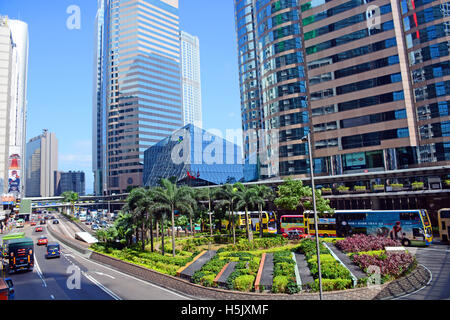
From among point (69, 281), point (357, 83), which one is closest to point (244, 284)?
point (69, 281)

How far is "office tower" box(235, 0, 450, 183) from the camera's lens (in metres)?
55.4

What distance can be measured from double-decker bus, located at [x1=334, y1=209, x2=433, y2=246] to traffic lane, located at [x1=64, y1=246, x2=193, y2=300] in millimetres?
27033

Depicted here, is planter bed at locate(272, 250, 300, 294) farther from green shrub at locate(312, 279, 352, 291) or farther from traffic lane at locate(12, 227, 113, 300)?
traffic lane at locate(12, 227, 113, 300)

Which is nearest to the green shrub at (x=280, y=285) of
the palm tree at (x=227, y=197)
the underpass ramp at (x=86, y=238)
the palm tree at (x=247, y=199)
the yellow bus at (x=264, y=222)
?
the palm tree at (x=247, y=199)

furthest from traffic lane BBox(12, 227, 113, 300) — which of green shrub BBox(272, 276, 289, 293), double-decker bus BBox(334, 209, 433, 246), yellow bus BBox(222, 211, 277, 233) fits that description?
double-decker bus BBox(334, 209, 433, 246)

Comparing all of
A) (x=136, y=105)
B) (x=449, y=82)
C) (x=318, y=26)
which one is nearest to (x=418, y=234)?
(x=449, y=82)

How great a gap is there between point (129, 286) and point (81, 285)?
14.9ft

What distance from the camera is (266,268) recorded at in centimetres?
2856

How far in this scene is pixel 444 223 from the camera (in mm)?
38031

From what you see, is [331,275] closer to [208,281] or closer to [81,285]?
[208,281]

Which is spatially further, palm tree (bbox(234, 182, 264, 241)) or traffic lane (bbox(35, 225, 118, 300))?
palm tree (bbox(234, 182, 264, 241))

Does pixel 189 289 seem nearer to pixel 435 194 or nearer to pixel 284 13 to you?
pixel 435 194

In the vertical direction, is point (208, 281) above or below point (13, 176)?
below

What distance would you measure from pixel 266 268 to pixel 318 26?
192 ft
